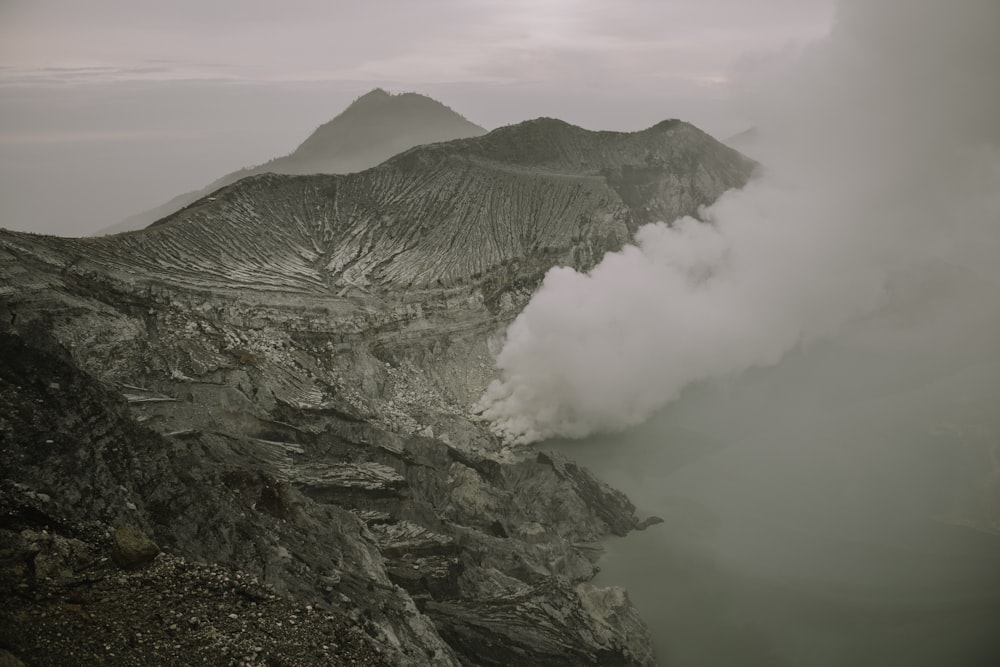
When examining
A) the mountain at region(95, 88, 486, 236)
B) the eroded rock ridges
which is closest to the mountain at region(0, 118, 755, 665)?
the eroded rock ridges

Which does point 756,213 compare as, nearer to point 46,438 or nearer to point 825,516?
point 825,516

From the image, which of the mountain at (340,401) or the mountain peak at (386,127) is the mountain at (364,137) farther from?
the mountain at (340,401)

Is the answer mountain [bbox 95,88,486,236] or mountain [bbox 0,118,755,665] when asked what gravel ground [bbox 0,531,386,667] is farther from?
mountain [bbox 95,88,486,236]

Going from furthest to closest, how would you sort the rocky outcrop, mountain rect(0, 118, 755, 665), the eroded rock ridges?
the eroded rock ridges < mountain rect(0, 118, 755, 665) < the rocky outcrop

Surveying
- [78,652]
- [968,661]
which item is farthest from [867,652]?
[78,652]

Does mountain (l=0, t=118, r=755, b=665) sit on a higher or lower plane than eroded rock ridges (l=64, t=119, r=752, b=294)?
lower

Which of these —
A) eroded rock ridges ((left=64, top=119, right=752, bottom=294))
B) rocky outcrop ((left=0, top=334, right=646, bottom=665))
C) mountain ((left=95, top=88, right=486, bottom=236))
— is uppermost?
mountain ((left=95, top=88, right=486, bottom=236))
